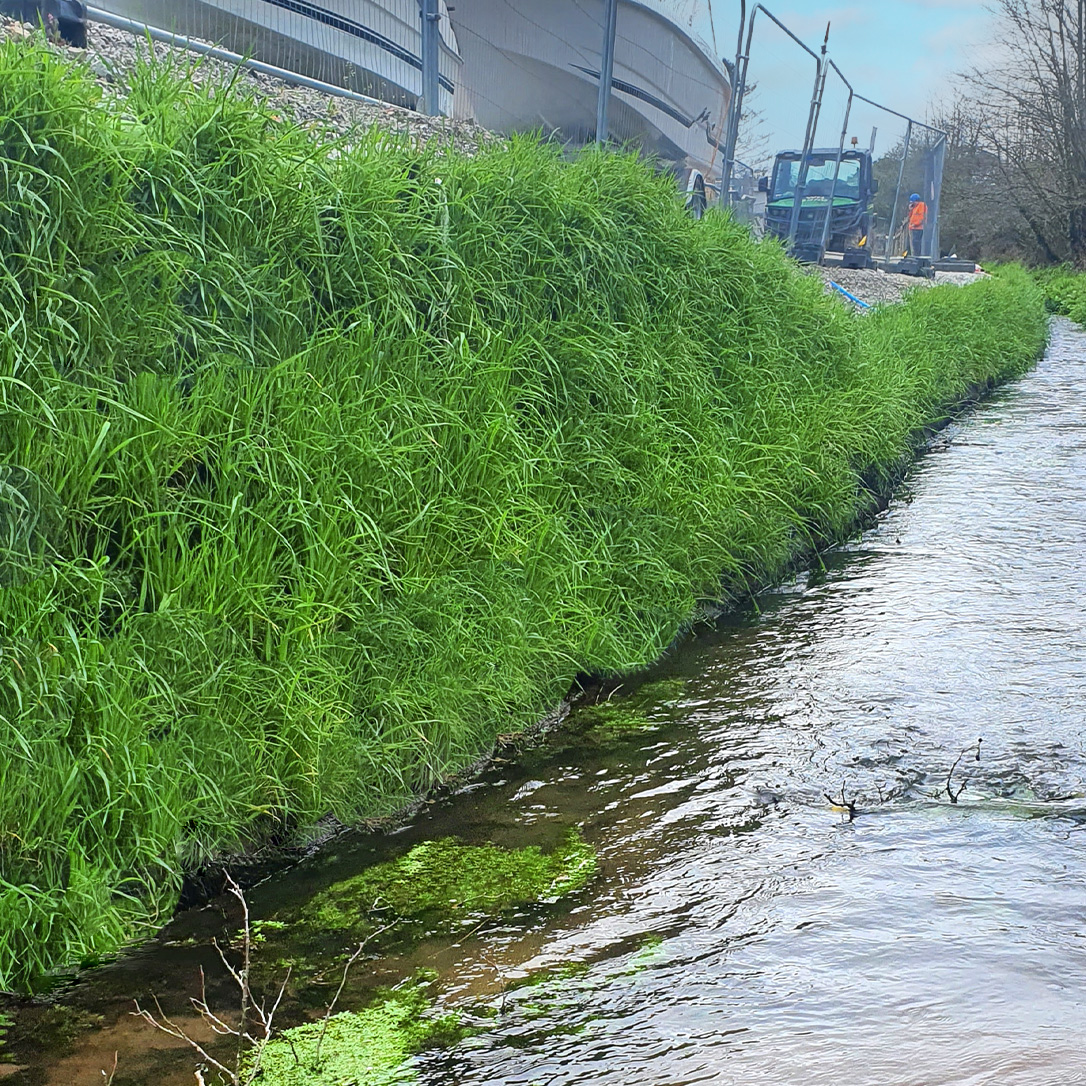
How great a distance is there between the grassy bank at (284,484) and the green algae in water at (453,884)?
283 millimetres

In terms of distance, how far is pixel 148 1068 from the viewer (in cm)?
251

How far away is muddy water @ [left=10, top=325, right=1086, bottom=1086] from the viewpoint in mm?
2613

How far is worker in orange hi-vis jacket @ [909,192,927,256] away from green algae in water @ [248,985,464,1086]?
952 inches

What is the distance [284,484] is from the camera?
156 inches

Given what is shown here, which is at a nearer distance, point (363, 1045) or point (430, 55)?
point (363, 1045)

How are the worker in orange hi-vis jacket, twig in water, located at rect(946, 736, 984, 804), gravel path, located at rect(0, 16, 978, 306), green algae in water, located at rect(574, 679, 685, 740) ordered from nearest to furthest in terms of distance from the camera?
twig in water, located at rect(946, 736, 984, 804) → green algae in water, located at rect(574, 679, 685, 740) → gravel path, located at rect(0, 16, 978, 306) → the worker in orange hi-vis jacket

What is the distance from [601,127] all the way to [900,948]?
27.0 ft

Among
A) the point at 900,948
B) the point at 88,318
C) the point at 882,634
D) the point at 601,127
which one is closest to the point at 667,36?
the point at 601,127

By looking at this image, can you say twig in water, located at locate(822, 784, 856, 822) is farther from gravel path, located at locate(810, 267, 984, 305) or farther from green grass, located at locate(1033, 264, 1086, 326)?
green grass, located at locate(1033, 264, 1086, 326)

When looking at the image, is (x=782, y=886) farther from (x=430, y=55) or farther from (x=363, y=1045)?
(x=430, y=55)

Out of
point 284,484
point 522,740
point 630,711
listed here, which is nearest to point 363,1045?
point 522,740

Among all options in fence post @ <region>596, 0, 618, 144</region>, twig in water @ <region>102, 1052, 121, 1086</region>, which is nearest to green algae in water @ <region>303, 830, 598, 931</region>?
twig in water @ <region>102, 1052, 121, 1086</region>

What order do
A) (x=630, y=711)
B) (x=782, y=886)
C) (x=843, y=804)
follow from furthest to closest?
Answer: (x=630, y=711) → (x=843, y=804) → (x=782, y=886)

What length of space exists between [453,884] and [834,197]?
853 inches
